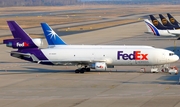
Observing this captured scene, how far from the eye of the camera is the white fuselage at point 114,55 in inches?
2302

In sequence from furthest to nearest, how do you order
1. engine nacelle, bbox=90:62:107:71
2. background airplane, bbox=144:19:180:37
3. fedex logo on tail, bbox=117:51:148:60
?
background airplane, bbox=144:19:180:37, fedex logo on tail, bbox=117:51:148:60, engine nacelle, bbox=90:62:107:71

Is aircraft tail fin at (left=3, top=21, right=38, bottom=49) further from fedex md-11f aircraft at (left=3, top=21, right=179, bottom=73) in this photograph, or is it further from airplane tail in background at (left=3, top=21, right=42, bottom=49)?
fedex md-11f aircraft at (left=3, top=21, right=179, bottom=73)

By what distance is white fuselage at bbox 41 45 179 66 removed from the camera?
58.5 metres

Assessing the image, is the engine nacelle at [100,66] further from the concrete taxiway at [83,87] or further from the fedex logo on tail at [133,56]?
the fedex logo on tail at [133,56]

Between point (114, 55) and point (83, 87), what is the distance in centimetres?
1059

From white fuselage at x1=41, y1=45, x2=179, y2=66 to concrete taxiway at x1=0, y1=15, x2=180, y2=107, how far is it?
152 cm

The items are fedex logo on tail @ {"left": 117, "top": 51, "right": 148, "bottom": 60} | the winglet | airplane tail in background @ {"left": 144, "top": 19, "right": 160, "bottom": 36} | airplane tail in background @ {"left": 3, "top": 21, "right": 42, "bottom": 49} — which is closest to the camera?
fedex logo on tail @ {"left": 117, "top": 51, "right": 148, "bottom": 60}

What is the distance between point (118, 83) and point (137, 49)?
8.82m

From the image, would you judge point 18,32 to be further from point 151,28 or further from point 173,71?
point 151,28

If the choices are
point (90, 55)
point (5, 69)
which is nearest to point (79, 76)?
point (90, 55)

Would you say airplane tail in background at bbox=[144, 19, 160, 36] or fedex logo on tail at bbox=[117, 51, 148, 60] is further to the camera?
airplane tail in background at bbox=[144, 19, 160, 36]

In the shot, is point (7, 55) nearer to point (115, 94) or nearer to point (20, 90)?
point (20, 90)

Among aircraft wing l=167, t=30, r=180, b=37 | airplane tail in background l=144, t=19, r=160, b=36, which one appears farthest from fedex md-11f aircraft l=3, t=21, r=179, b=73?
airplane tail in background l=144, t=19, r=160, b=36

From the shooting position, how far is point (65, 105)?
40094mm
